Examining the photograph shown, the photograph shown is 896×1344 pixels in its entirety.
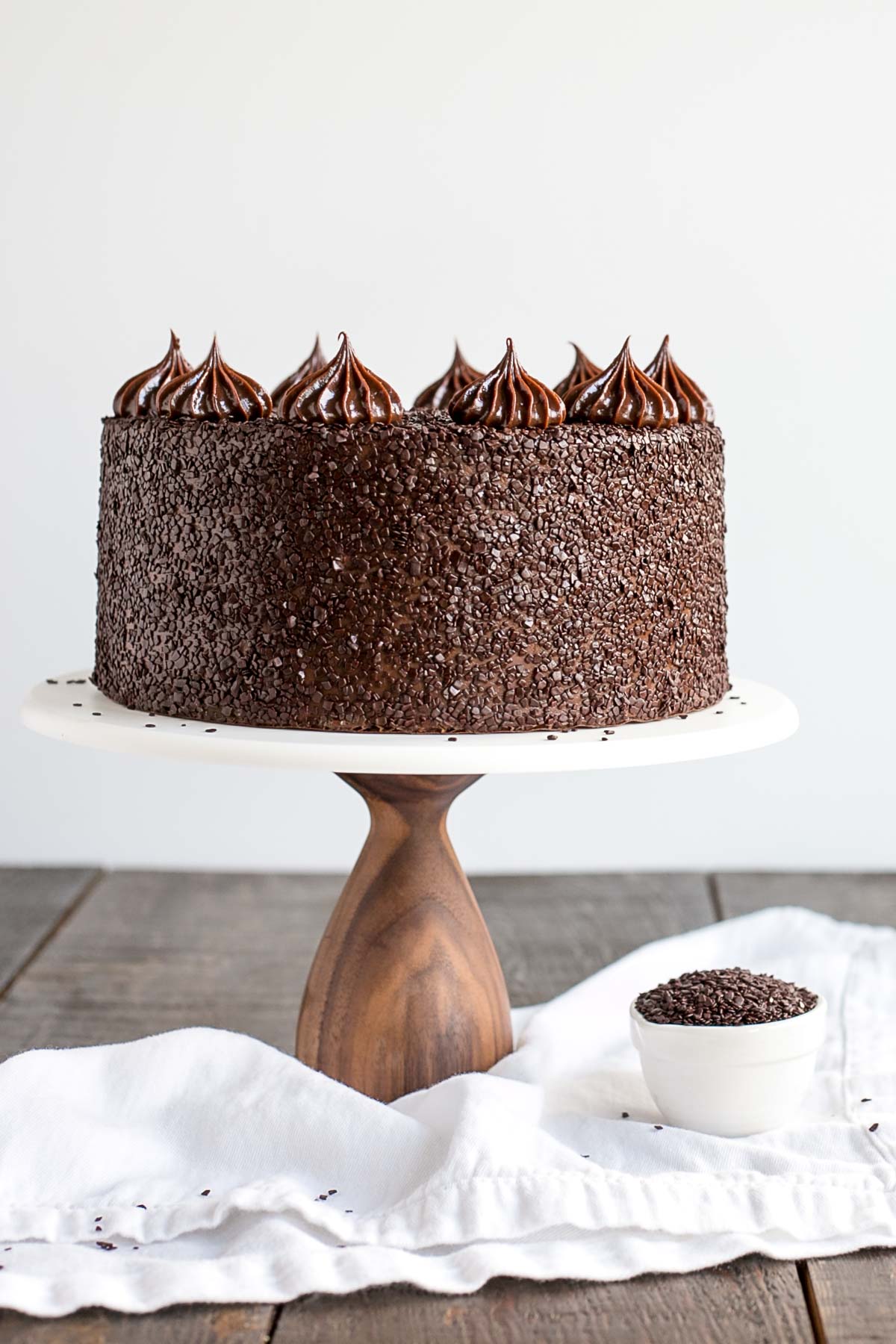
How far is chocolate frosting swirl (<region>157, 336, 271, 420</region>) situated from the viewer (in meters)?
1.50

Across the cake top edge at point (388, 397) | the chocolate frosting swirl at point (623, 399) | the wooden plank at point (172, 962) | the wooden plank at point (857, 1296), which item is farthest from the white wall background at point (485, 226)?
the wooden plank at point (857, 1296)

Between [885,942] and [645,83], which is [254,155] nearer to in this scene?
[645,83]

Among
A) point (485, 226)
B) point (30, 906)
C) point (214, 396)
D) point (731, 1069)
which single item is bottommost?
point (30, 906)

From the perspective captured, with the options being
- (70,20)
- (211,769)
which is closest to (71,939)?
(211,769)

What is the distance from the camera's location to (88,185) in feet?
8.76

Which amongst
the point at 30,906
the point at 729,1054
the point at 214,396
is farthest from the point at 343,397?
the point at 30,906

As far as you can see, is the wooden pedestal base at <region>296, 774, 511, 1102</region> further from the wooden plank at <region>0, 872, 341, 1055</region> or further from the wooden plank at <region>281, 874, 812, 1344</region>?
the wooden plank at <region>281, 874, 812, 1344</region>

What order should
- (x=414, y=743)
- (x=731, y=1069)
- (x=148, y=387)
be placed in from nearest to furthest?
1. (x=414, y=743)
2. (x=731, y=1069)
3. (x=148, y=387)

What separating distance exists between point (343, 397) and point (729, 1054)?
710 millimetres

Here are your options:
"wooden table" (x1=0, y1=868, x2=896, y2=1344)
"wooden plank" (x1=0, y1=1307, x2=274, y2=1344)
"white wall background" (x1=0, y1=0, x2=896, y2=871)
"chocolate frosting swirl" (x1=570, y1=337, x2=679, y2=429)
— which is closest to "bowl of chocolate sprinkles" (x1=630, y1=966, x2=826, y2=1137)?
"wooden table" (x1=0, y1=868, x2=896, y2=1344)

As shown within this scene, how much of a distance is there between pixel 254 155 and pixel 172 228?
19 cm

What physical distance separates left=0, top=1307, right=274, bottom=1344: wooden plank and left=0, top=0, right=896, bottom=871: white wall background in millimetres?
1611

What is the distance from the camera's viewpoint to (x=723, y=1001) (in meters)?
1.49

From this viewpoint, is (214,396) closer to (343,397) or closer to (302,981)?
(343,397)
